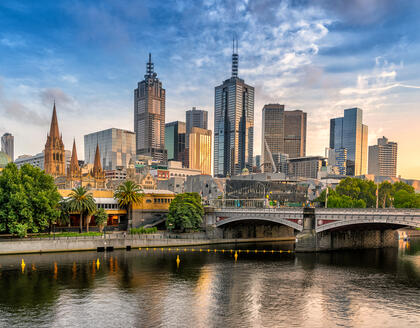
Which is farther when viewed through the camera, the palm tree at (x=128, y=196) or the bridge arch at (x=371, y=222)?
the palm tree at (x=128, y=196)

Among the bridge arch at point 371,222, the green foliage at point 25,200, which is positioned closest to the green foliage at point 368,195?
the bridge arch at point 371,222

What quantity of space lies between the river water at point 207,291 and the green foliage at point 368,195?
42.2 meters

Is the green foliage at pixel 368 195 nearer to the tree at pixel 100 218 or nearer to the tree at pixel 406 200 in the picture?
the tree at pixel 406 200

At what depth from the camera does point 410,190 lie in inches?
5792

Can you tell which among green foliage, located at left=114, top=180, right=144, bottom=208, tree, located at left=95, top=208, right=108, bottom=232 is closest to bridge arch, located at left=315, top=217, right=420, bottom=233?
green foliage, located at left=114, top=180, right=144, bottom=208

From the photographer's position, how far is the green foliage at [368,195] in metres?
129

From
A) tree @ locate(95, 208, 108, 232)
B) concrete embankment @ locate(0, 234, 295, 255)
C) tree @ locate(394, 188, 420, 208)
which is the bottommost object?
concrete embankment @ locate(0, 234, 295, 255)

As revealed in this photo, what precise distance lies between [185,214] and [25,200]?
38.2m

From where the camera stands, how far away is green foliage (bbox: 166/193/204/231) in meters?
104

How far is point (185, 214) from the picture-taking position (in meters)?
105

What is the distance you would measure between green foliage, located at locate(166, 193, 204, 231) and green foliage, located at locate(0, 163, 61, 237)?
28971mm

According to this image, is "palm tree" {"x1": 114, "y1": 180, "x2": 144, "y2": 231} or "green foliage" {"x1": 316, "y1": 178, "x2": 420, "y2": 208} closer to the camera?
"palm tree" {"x1": 114, "y1": 180, "x2": 144, "y2": 231}

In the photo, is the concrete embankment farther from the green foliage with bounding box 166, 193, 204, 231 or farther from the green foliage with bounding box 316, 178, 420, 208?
the green foliage with bounding box 316, 178, 420, 208

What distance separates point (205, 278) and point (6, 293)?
28650mm
